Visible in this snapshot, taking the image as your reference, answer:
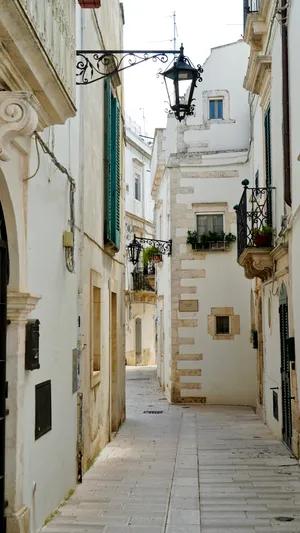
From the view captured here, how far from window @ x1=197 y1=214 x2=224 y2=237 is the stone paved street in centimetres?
600

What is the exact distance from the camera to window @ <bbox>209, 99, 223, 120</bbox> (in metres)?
18.4

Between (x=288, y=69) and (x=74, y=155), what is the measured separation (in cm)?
349

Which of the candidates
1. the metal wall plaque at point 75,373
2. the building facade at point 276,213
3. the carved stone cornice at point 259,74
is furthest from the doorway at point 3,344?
the carved stone cornice at point 259,74

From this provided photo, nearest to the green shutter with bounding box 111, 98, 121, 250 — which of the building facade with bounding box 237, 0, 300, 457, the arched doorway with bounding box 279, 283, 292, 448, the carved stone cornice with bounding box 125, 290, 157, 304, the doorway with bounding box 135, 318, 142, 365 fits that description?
the building facade with bounding box 237, 0, 300, 457

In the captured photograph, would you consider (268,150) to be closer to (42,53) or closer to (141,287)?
(42,53)

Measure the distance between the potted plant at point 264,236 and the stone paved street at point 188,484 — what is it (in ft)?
10.6

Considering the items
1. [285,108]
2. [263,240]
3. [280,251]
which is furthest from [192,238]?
[285,108]

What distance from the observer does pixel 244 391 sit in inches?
682

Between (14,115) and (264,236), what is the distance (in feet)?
24.9

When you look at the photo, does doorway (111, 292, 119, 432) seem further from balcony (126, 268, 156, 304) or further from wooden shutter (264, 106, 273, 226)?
balcony (126, 268, 156, 304)

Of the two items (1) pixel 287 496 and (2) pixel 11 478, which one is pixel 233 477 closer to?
(1) pixel 287 496

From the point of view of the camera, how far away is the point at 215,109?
18.5 meters

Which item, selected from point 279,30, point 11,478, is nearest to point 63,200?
point 11,478

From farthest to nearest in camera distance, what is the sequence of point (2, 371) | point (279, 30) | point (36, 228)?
point (279, 30), point (36, 228), point (2, 371)
